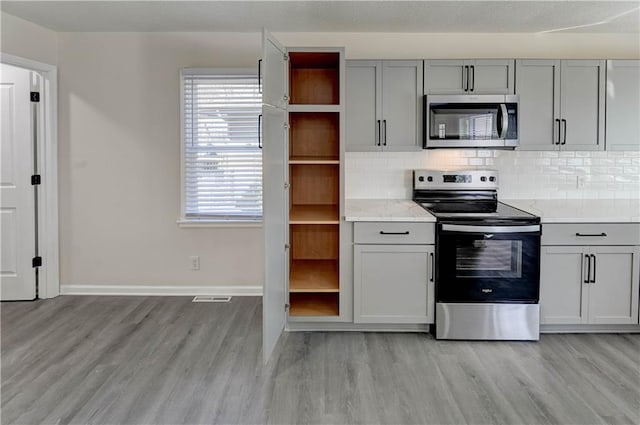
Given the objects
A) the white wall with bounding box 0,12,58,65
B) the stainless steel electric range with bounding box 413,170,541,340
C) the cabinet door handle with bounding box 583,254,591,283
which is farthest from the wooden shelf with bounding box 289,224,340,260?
the white wall with bounding box 0,12,58,65

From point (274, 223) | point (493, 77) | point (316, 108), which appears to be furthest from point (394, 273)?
point (493, 77)

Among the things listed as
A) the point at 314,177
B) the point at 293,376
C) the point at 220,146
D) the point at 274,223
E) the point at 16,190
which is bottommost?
the point at 293,376

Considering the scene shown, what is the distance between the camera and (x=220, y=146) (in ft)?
14.8

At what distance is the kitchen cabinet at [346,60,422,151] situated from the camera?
3930 mm

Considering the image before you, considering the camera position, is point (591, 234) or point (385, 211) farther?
point (385, 211)

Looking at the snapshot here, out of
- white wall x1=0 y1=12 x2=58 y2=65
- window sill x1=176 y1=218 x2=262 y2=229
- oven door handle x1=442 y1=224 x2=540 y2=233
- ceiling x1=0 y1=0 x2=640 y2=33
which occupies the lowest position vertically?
window sill x1=176 y1=218 x2=262 y2=229

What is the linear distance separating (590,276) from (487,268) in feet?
2.39

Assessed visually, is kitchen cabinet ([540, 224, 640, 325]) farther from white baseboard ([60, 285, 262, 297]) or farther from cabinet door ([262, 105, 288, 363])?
white baseboard ([60, 285, 262, 297])

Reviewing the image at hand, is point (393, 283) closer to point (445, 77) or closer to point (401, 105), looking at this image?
point (401, 105)

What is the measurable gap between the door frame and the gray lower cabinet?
406 cm

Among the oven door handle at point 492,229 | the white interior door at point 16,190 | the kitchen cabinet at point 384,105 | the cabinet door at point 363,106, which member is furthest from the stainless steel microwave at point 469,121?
the white interior door at point 16,190

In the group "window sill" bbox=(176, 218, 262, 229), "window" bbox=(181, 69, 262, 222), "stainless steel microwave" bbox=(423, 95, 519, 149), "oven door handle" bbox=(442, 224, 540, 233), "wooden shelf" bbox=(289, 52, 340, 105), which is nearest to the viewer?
"oven door handle" bbox=(442, 224, 540, 233)

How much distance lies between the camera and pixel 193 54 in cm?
446

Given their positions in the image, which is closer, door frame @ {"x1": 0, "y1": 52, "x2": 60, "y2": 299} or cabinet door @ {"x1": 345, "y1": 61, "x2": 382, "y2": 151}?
cabinet door @ {"x1": 345, "y1": 61, "x2": 382, "y2": 151}
